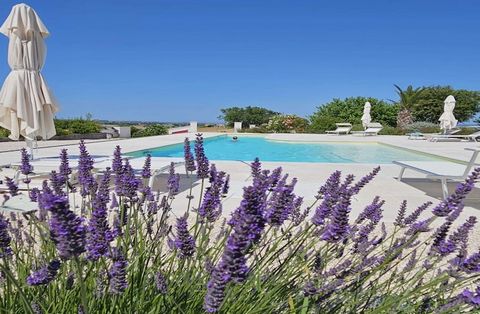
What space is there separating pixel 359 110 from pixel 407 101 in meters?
5.65

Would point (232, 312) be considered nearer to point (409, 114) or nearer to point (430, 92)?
point (409, 114)

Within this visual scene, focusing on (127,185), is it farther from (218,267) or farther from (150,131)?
(150,131)

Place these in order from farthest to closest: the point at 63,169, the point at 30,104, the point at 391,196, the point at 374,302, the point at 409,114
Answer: the point at 409,114 < the point at 30,104 < the point at 391,196 < the point at 63,169 < the point at 374,302

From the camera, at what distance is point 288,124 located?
1273 inches

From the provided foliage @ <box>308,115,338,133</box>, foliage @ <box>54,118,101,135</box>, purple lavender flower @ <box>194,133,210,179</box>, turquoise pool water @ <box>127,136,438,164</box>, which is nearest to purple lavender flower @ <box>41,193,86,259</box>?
purple lavender flower @ <box>194,133,210,179</box>

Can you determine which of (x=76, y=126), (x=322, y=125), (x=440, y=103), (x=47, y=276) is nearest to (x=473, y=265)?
(x=47, y=276)

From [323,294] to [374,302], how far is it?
0.37 m

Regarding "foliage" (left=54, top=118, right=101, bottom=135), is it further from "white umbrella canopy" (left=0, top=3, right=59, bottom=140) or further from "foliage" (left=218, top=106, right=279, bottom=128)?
"foliage" (left=218, top=106, right=279, bottom=128)

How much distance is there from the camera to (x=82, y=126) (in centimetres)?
2073

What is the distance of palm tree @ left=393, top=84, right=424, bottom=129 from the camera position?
3141cm

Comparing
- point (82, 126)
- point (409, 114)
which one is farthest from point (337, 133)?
point (82, 126)

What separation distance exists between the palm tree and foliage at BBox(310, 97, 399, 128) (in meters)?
4.19

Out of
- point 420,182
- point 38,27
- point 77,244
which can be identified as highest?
point 38,27

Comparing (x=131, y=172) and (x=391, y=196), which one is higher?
(x=131, y=172)
